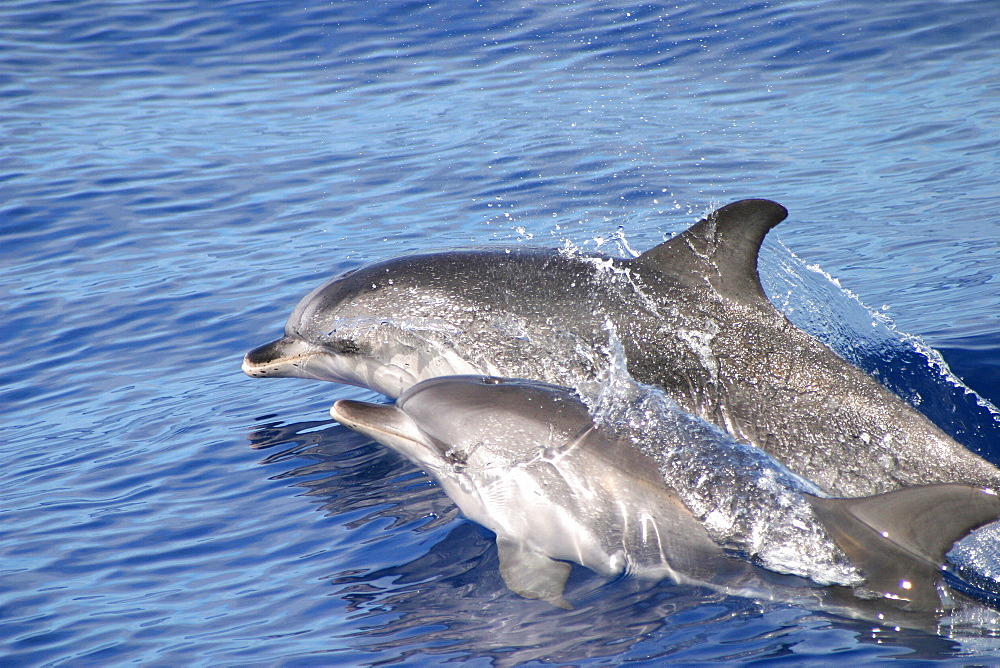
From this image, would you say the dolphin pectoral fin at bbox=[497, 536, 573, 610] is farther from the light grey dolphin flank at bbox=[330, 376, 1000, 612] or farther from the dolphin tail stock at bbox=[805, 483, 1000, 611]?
the dolphin tail stock at bbox=[805, 483, 1000, 611]

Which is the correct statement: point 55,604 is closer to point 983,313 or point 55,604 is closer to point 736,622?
point 736,622

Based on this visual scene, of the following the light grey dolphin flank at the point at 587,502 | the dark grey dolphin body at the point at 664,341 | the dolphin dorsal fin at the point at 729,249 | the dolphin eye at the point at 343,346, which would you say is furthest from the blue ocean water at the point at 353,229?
the dolphin dorsal fin at the point at 729,249

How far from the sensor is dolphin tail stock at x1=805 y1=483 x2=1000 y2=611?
4352 millimetres

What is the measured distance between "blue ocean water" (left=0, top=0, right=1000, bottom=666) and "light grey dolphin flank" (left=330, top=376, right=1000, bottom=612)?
18cm

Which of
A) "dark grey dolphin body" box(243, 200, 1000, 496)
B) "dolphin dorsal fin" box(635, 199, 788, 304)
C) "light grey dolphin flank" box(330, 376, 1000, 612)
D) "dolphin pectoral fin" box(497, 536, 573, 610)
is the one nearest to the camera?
"light grey dolphin flank" box(330, 376, 1000, 612)

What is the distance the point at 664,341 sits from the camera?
6305 mm

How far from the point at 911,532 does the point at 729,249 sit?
2413 millimetres

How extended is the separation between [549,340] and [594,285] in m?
0.45

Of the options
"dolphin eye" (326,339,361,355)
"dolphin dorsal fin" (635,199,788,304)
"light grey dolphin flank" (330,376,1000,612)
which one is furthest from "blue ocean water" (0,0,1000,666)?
"dolphin dorsal fin" (635,199,788,304)

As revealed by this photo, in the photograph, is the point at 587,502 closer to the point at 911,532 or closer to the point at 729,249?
the point at 911,532

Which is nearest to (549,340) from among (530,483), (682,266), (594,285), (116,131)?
(594,285)

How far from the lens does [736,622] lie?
4504 mm

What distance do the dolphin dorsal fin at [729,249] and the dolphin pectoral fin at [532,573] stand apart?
215cm

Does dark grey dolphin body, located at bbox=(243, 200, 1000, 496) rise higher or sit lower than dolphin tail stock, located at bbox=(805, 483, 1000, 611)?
higher
